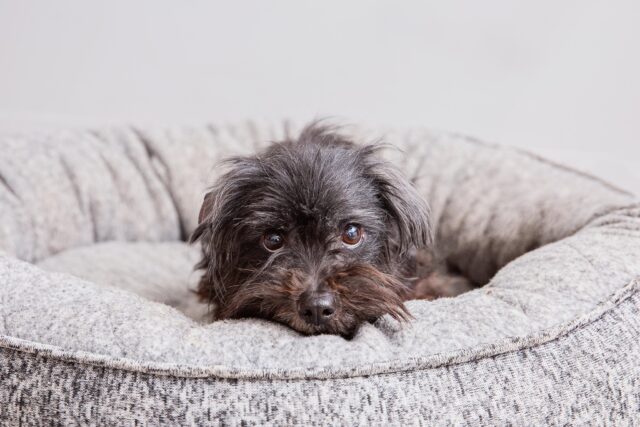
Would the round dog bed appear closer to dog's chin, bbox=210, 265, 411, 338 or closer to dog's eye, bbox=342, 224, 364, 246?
dog's chin, bbox=210, 265, 411, 338

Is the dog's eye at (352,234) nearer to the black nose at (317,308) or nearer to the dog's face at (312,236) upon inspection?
the dog's face at (312,236)

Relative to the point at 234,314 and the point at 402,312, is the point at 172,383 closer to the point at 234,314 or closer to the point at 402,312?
the point at 234,314

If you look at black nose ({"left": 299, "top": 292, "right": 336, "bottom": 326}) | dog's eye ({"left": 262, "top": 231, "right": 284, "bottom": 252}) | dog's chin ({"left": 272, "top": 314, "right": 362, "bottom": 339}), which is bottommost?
dog's chin ({"left": 272, "top": 314, "right": 362, "bottom": 339})

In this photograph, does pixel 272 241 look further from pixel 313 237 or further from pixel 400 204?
pixel 400 204

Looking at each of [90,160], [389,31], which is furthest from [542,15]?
[90,160]

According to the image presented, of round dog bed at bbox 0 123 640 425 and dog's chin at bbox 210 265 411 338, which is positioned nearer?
round dog bed at bbox 0 123 640 425

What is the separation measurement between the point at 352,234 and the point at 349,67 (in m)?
3.21

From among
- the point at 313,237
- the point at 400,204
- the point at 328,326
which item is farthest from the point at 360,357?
the point at 400,204

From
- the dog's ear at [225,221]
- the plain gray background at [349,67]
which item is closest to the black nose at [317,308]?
the dog's ear at [225,221]

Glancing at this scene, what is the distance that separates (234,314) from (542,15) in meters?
3.72

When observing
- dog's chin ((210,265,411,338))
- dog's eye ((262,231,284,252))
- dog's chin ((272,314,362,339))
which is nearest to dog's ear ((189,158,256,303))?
dog's eye ((262,231,284,252))

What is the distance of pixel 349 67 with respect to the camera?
216 inches

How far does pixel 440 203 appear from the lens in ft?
13.4

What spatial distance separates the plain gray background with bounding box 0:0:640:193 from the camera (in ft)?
16.6
